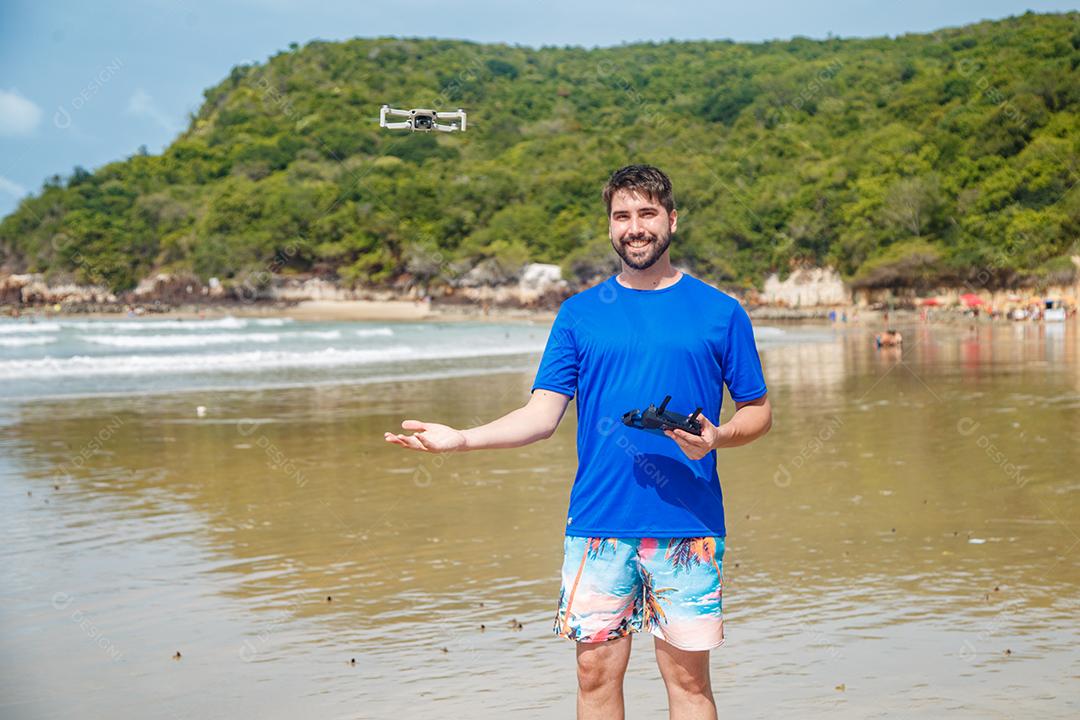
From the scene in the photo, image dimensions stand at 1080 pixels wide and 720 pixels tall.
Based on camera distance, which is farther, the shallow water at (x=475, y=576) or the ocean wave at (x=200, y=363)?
the ocean wave at (x=200, y=363)

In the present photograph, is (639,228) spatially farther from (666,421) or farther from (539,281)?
(539,281)

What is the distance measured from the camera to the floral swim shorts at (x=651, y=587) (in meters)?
3.08

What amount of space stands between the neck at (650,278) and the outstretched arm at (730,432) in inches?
16.0

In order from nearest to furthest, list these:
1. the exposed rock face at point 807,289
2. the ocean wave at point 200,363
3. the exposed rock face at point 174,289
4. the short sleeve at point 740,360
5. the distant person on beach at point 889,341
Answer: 1. the short sleeve at point 740,360
2. the ocean wave at point 200,363
3. the distant person on beach at point 889,341
4. the exposed rock face at point 807,289
5. the exposed rock face at point 174,289

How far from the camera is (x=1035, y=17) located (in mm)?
117000

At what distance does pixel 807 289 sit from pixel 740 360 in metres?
88.6

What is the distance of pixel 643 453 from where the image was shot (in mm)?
3057

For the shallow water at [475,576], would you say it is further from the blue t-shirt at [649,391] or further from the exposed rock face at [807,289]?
the exposed rock face at [807,289]

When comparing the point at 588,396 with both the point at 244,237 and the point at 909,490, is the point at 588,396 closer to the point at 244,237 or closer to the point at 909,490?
the point at 909,490

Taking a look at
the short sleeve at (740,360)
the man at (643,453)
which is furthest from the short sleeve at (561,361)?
the short sleeve at (740,360)

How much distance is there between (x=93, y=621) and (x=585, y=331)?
3932 mm

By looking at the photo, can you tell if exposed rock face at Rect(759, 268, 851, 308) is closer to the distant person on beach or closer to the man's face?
the distant person on beach

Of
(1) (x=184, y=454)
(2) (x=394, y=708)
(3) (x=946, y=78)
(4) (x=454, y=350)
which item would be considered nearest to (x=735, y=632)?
(2) (x=394, y=708)

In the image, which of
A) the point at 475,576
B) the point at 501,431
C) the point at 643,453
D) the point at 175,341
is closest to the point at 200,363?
the point at 175,341
